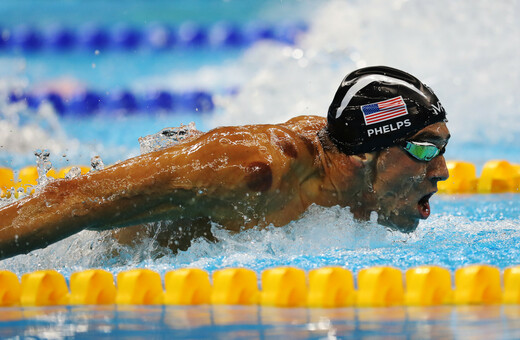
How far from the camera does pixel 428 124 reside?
2.41m

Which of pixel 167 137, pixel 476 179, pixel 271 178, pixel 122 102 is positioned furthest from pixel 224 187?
pixel 122 102

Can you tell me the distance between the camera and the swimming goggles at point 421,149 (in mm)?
2393

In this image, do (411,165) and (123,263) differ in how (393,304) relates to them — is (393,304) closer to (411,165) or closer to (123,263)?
(411,165)

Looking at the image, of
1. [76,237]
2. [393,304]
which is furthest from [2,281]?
[393,304]

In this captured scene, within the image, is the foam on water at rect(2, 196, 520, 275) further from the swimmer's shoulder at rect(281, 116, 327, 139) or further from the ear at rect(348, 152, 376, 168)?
the swimmer's shoulder at rect(281, 116, 327, 139)

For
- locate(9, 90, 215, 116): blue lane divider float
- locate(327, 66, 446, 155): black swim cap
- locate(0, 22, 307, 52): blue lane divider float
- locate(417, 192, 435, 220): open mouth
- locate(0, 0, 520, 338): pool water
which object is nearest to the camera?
locate(0, 0, 520, 338): pool water

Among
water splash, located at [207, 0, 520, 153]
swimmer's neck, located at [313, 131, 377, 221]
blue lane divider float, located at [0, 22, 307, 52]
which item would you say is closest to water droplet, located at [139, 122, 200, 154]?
swimmer's neck, located at [313, 131, 377, 221]

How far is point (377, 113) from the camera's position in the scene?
7.80 ft

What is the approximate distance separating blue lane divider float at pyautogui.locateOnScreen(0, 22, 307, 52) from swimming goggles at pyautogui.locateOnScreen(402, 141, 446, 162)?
649 cm

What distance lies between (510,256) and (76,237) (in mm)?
1555

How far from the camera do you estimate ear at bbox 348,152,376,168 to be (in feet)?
7.88

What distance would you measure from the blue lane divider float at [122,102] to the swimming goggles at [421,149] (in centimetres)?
551

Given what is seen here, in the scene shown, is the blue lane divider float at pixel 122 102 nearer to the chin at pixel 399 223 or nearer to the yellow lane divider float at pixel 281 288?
the chin at pixel 399 223

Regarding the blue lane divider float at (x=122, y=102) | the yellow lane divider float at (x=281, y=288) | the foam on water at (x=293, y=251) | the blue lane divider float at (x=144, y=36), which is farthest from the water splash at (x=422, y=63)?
the yellow lane divider float at (x=281, y=288)
